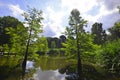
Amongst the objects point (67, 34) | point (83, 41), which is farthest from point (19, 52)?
point (83, 41)

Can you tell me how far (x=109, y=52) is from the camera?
28891 millimetres

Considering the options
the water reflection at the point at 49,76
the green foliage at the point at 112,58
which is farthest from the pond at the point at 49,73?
the green foliage at the point at 112,58

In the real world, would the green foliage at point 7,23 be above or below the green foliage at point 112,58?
above

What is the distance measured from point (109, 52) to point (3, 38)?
138 feet

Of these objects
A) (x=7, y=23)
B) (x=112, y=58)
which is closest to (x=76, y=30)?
(x=112, y=58)

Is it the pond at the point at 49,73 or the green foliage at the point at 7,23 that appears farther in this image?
the green foliage at the point at 7,23

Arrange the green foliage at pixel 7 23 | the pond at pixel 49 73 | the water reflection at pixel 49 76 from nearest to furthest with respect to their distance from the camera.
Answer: the pond at pixel 49 73, the water reflection at pixel 49 76, the green foliage at pixel 7 23

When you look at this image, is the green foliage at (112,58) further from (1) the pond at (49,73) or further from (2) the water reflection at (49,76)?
(2) the water reflection at (49,76)

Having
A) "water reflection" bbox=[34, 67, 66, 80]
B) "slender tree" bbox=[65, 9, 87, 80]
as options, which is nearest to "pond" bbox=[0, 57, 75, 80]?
"water reflection" bbox=[34, 67, 66, 80]

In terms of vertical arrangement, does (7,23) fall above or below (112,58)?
above

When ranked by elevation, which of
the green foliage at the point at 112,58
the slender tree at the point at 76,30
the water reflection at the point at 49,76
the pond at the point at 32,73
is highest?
the slender tree at the point at 76,30

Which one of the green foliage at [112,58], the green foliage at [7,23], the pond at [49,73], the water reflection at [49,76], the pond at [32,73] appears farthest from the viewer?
the green foliage at [7,23]

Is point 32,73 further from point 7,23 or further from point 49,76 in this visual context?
point 7,23

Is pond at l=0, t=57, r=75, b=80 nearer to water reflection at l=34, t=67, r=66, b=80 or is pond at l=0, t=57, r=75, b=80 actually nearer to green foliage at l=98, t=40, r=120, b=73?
water reflection at l=34, t=67, r=66, b=80
